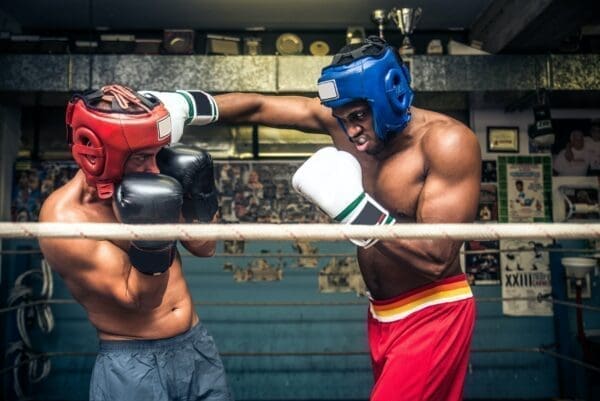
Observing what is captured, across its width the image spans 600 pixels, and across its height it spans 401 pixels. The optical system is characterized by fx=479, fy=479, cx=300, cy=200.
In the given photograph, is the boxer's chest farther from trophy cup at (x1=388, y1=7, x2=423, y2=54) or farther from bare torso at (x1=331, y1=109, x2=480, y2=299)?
trophy cup at (x1=388, y1=7, x2=423, y2=54)

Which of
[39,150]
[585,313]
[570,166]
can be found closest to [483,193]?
[570,166]

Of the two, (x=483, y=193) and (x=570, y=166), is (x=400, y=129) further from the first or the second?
(x=570, y=166)

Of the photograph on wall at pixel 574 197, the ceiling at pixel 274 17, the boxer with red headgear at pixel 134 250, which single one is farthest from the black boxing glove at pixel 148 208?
the photograph on wall at pixel 574 197

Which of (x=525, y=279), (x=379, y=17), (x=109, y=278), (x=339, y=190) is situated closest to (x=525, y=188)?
(x=525, y=279)

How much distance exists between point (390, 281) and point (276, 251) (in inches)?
84.6

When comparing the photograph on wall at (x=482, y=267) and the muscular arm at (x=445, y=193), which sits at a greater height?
the muscular arm at (x=445, y=193)

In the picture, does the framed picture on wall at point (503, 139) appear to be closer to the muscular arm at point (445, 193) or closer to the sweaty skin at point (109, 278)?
the muscular arm at point (445, 193)

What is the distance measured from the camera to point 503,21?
9.93 feet

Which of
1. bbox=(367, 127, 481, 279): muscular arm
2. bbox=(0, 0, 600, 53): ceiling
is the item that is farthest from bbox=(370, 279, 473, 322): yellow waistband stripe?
bbox=(0, 0, 600, 53): ceiling

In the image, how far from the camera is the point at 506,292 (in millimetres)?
3541

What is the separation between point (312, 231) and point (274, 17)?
311 centimetres

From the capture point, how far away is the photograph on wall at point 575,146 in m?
3.65

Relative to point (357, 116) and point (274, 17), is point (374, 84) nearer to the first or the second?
point (357, 116)

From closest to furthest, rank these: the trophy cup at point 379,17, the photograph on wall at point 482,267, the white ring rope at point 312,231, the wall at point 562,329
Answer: the white ring rope at point 312,231
the trophy cup at point 379,17
the wall at point 562,329
the photograph on wall at point 482,267
